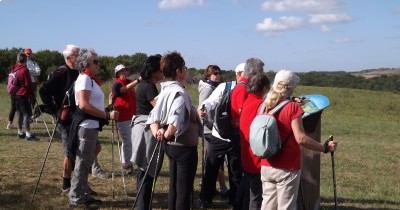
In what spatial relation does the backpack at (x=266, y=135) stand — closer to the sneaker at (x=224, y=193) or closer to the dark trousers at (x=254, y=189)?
the dark trousers at (x=254, y=189)

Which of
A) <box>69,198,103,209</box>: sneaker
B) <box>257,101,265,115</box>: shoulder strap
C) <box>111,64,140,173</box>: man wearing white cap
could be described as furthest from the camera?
<box>111,64,140,173</box>: man wearing white cap

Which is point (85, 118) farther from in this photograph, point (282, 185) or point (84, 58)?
point (282, 185)

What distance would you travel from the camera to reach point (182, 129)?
17.1 ft

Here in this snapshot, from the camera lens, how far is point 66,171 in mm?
7297

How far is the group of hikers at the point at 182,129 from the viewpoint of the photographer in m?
4.76

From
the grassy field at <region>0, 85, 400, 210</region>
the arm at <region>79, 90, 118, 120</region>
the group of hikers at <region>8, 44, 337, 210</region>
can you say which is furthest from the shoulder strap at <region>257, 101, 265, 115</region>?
the grassy field at <region>0, 85, 400, 210</region>

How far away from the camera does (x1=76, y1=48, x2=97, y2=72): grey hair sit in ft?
20.9

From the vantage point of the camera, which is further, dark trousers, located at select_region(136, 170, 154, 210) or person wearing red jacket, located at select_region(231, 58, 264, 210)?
dark trousers, located at select_region(136, 170, 154, 210)

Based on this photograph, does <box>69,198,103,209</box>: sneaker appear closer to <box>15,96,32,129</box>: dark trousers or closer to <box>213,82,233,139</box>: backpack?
<box>213,82,233,139</box>: backpack

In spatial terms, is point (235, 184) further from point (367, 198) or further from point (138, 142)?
point (367, 198)

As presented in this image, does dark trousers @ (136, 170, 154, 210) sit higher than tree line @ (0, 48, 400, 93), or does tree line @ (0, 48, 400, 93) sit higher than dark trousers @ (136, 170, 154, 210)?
tree line @ (0, 48, 400, 93)

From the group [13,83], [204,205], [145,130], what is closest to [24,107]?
[13,83]

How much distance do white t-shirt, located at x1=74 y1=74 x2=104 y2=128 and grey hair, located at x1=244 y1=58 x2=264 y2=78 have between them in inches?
76.4

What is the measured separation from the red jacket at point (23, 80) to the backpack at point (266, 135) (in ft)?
29.6
